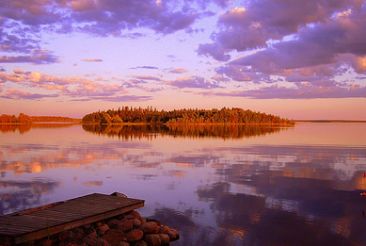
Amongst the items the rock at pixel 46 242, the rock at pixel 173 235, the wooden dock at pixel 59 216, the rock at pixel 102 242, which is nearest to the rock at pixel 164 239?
the rock at pixel 173 235

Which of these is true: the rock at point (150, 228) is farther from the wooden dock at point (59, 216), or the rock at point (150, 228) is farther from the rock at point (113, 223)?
A: the wooden dock at point (59, 216)

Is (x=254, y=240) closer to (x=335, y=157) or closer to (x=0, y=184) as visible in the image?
(x=0, y=184)

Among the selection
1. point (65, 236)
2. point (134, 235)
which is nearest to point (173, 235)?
point (134, 235)

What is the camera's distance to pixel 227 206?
16141 mm

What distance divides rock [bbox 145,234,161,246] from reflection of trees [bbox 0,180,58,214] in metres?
5.88

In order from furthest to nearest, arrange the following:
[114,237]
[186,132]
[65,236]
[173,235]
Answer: [186,132]
[173,235]
[114,237]
[65,236]

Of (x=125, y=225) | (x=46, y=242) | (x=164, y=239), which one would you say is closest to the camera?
(x=46, y=242)

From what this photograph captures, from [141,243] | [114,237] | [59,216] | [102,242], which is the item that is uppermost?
[59,216]

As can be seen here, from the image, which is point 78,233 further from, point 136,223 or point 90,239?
point 136,223

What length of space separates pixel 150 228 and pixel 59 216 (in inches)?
101

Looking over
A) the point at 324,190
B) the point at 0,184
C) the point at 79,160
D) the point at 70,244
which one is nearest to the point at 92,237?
the point at 70,244

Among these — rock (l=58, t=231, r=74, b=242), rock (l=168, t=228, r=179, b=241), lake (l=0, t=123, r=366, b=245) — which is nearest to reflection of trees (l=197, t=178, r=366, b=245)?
lake (l=0, t=123, r=366, b=245)

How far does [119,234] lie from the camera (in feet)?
38.4

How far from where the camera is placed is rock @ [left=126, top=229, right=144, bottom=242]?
1164 cm
